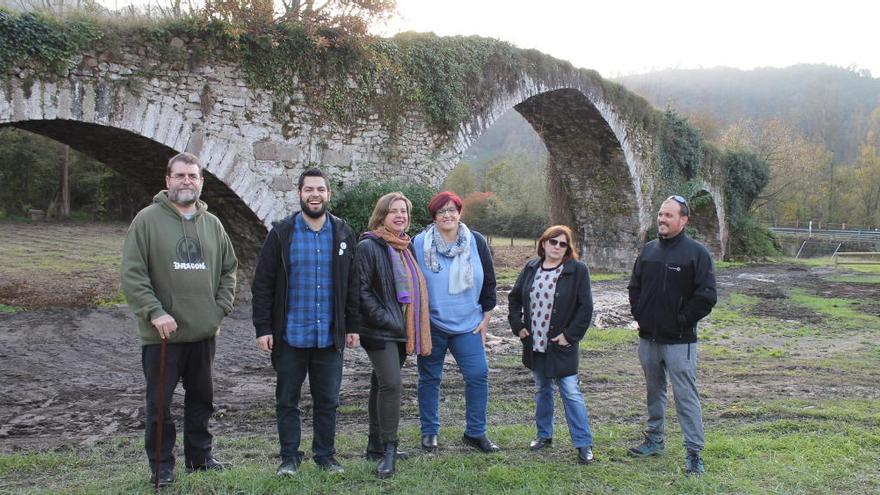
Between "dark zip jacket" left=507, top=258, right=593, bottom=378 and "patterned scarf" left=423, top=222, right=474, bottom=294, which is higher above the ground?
"patterned scarf" left=423, top=222, right=474, bottom=294

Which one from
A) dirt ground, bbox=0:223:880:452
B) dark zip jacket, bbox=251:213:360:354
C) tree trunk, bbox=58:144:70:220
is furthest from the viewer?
tree trunk, bbox=58:144:70:220

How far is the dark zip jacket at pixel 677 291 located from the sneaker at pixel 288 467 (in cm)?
217

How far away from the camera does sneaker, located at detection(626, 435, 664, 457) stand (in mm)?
4164

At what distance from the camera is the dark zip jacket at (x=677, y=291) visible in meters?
3.93

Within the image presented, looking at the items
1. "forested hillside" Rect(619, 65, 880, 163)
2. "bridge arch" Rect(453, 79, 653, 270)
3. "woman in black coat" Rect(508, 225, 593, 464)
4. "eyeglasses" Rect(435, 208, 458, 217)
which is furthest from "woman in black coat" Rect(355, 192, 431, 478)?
"forested hillside" Rect(619, 65, 880, 163)

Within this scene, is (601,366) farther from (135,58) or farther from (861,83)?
(861,83)

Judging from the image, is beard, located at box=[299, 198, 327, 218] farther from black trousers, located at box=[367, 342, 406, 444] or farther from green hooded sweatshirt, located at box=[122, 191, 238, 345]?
black trousers, located at box=[367, 342, 406, 444]

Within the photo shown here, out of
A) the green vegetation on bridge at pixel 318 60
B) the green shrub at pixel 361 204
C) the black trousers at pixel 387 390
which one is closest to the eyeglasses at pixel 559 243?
the black trousers at pixel 387 390

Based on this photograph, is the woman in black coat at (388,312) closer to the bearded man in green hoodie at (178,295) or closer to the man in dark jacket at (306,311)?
the man in dark jacket at (306,311)

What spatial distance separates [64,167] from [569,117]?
2089 cm

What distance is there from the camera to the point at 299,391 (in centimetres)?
375

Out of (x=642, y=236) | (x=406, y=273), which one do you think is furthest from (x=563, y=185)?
(x=406, y=273)

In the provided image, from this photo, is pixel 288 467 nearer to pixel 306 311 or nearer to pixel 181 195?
pixel 306 311

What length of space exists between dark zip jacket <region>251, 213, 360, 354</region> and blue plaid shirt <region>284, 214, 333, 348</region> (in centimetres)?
3
